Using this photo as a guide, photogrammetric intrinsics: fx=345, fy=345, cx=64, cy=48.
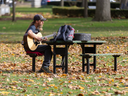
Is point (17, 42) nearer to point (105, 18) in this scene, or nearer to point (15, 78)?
point (15, 78)

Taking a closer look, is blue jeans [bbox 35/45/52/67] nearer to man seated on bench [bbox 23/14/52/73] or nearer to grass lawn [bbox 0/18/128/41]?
man seated on bench [bbox 23/14/52/73]

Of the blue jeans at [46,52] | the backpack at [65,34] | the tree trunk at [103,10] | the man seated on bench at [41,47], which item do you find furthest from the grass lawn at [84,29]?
the backpack at [65,34]

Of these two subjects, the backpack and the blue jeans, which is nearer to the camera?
the backpack

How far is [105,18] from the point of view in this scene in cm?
2844

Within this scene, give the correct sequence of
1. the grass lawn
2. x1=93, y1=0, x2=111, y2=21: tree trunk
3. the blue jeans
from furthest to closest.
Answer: x1=93, y1=0, x2=111, y2=21: tree trunk
the grass lawn
the blue jeans

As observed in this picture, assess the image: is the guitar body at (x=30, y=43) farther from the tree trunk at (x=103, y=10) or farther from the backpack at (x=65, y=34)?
the tree trunk at (x=103, y=10)

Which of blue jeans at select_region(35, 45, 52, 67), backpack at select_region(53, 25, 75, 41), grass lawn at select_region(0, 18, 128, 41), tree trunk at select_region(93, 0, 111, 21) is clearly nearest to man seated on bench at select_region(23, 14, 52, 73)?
blue jeans at select_region(35, 45, 52, 67)

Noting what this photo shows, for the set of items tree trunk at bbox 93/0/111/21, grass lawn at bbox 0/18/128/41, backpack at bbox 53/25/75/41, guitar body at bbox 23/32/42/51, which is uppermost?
tree trunk at bbox 93/0/111/21

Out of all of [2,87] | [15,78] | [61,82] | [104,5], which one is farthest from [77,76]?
[104,5]

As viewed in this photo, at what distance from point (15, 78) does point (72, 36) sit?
5.28 feet

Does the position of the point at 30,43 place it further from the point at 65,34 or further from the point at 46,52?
the point at 65,34

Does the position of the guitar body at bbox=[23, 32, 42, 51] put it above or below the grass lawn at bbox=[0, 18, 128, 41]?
above

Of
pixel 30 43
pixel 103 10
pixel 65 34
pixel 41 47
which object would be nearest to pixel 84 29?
pixel 103 10

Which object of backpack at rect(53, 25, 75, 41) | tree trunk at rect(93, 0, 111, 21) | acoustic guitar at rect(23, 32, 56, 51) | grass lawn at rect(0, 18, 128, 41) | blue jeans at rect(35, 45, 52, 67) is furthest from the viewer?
tree trunk at rect(93, 0, 111, 21)
